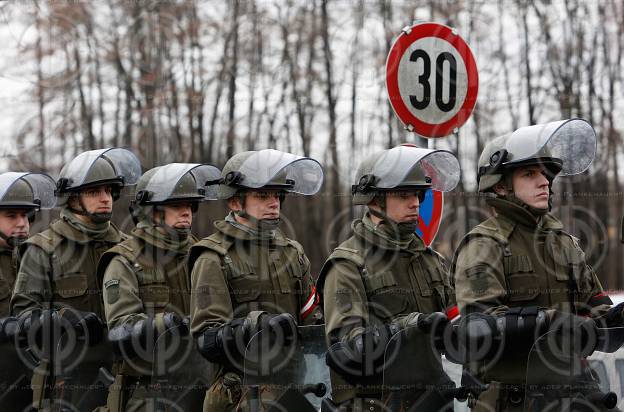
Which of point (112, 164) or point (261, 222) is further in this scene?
point (112, 164)

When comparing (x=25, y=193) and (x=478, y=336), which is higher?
(x=25, y=193)

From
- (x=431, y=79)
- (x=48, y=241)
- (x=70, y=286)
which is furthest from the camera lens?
(x=48, y=241)

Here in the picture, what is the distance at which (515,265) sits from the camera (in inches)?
215

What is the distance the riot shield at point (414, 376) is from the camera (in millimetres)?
5487

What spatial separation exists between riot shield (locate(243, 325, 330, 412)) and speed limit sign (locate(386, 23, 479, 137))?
1.57m

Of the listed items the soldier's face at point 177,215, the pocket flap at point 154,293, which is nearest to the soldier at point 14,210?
the soldier's face at point 177,215

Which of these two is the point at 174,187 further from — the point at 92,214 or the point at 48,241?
the point at 48,241

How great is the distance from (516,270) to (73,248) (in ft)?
10.7

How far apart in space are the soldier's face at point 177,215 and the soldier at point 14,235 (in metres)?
1.44

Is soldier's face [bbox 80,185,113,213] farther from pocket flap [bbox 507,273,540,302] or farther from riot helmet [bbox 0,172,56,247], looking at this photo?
pocket flap [bbox 507,273,540,302]

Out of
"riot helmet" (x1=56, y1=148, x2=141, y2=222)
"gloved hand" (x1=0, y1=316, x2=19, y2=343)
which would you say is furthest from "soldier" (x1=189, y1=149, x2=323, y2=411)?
"gloved hand" (x1=0, y1=316, x2=19, y2=343)

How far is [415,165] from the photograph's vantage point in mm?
5812

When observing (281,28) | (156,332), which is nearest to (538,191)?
(156,332)

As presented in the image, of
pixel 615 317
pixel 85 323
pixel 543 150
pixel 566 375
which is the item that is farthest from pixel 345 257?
pixel 85 323
